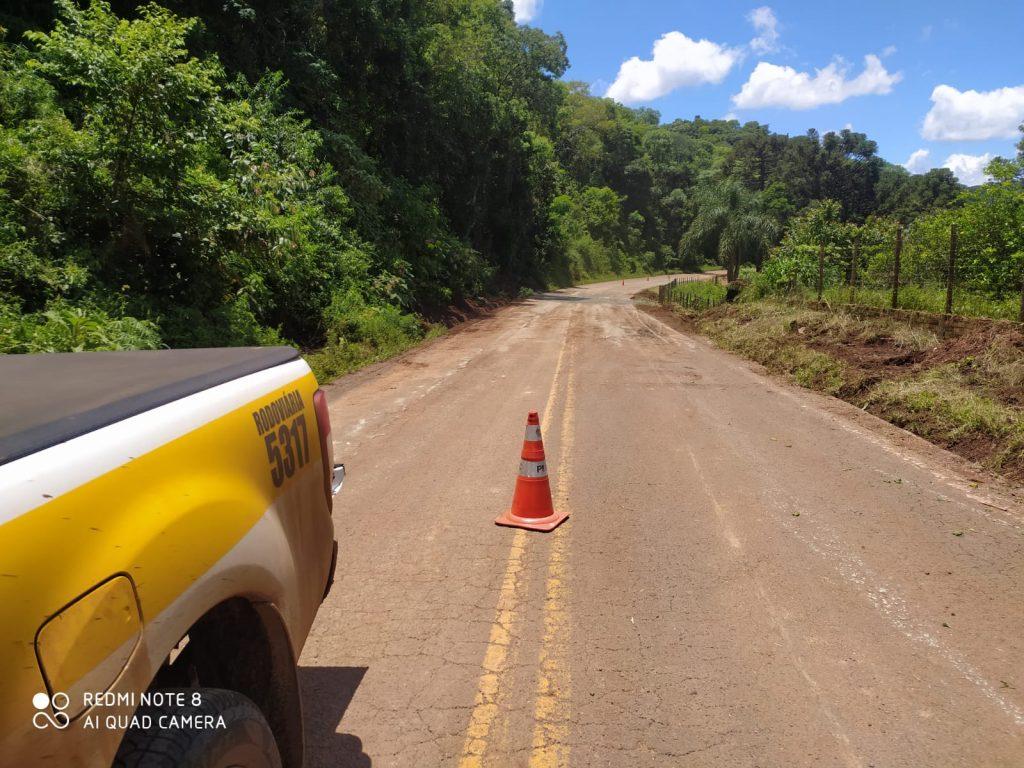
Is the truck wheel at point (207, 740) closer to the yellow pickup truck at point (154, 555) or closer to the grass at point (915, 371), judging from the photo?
the yellow pickup truck at point (154, 555)

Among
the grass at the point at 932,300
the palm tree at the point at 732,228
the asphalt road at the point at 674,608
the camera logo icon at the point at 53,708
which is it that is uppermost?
the palm tree at the point at 732,228

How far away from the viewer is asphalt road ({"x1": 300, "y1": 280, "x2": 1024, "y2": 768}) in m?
3.26

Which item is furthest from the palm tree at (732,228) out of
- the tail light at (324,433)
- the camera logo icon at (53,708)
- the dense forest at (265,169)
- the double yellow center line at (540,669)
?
Result: the camera logo icon at (53,708)

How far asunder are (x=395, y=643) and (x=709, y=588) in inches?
81.1

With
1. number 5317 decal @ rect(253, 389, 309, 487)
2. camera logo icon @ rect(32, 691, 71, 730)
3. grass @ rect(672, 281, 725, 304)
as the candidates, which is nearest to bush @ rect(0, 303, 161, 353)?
number 5317 decal @ rect(253, 389, 309, 487)

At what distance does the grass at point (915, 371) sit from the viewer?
335 inches

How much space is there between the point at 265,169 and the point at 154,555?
1539cm

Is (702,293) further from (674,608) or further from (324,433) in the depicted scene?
(324,433)

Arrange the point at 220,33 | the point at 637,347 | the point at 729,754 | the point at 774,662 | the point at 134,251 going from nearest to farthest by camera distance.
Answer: the point at 729,754 < the point at 774,662 < the point at 134,251 < the point at 637,347 < the point at 220,33

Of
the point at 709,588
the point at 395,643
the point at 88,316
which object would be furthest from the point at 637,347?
the point at 395,643

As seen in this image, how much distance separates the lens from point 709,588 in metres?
4.72

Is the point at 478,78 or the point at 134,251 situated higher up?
the point at 478,78

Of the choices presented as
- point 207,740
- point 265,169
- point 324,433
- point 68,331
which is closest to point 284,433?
point 324,433

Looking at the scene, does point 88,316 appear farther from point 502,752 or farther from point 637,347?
point 637,347
